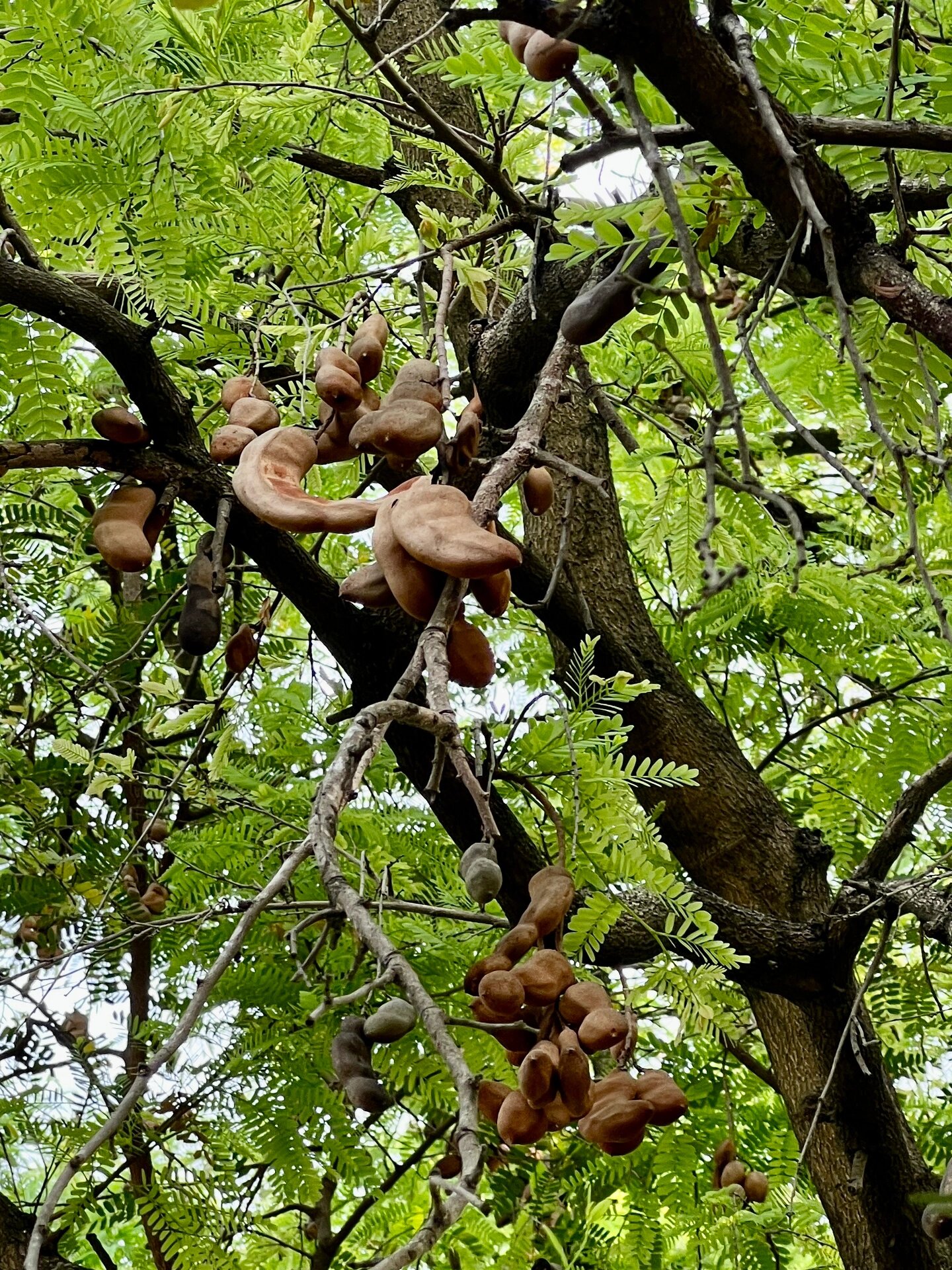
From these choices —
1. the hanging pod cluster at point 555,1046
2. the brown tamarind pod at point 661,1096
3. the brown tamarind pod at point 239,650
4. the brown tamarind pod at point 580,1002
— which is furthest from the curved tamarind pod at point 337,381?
the brown tamarind pod at point 661,1096

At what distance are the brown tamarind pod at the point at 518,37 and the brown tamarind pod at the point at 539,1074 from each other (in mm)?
1107

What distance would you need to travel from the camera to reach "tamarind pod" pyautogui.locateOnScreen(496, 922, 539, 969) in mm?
1483

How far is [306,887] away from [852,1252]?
1.34 m

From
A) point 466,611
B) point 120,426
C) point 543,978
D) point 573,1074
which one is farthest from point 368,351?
point 466,611

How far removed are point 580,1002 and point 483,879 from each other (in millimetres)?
202

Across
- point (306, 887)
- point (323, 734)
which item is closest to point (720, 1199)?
point (306, 887)

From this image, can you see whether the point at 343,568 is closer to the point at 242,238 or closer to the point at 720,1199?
the point at 242,238

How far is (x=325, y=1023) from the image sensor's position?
2768 millimetres

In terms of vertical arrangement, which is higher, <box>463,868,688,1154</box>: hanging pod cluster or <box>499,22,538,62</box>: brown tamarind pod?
<box>499,22,538,62</box>: brown tamarind pod

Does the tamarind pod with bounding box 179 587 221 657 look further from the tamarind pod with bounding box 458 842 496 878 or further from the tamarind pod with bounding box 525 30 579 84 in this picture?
the tamarind pod with bounding box 525 30 579 84

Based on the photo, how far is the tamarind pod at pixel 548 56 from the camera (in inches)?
55.8

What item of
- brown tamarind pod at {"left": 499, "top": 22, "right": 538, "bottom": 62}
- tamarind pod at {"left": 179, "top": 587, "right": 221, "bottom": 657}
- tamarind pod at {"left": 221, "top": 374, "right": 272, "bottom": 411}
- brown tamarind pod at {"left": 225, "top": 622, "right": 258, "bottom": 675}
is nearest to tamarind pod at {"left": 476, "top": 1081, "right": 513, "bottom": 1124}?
tamarind pod at {"left": 179, "top": 587, "right": 221, "bottom": 657}

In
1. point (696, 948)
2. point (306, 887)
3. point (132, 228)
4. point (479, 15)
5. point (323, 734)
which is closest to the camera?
point (479, 15)

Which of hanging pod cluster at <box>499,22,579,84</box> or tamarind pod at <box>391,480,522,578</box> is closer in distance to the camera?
tamarind pod at <box>391,480,522,578</box>
